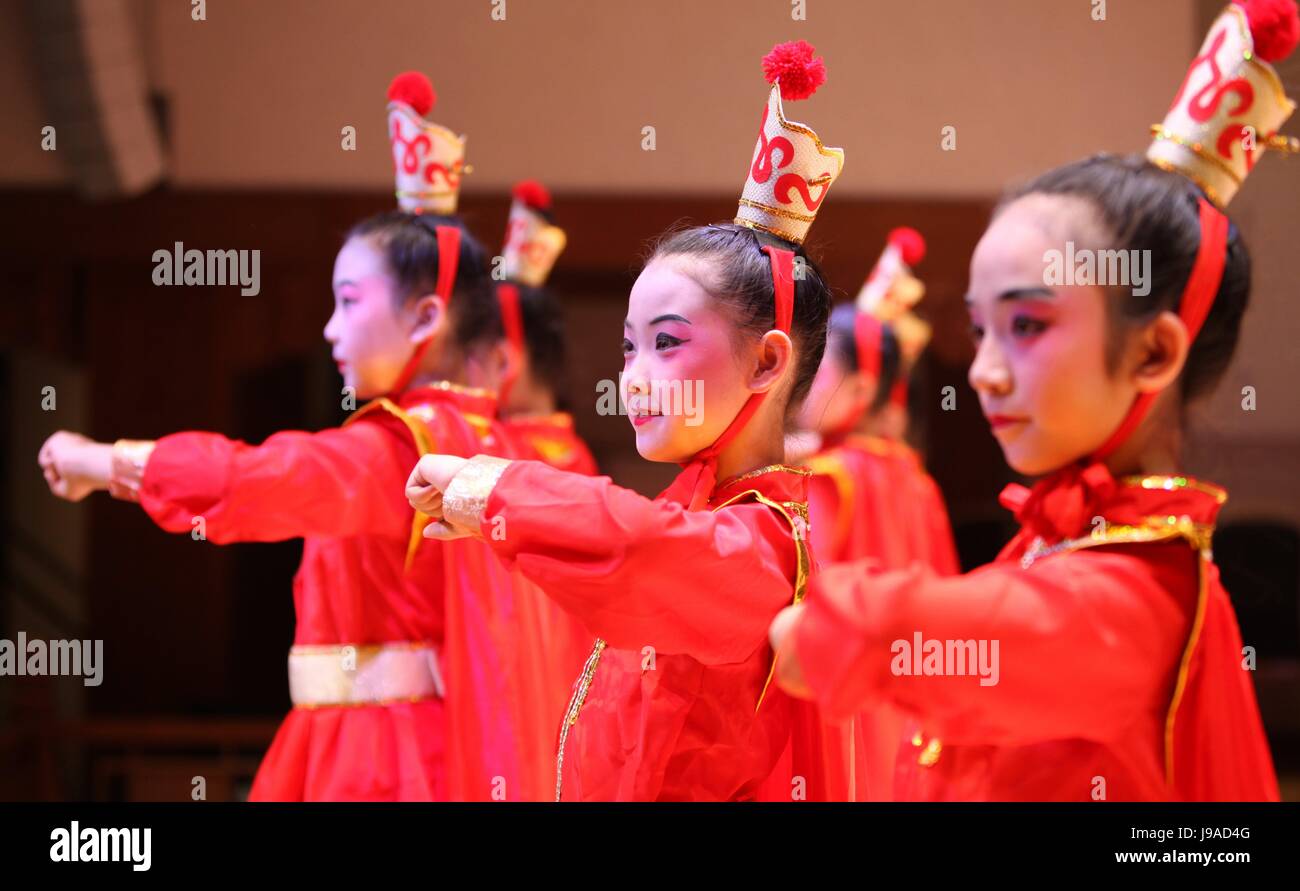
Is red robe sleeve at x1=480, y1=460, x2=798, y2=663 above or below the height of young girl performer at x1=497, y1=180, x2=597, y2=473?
below

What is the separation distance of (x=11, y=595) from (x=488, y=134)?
179 centimetres

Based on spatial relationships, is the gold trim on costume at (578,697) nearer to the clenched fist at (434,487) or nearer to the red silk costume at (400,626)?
the clenched fist at (434,487)

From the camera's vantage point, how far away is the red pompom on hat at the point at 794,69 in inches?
52.4

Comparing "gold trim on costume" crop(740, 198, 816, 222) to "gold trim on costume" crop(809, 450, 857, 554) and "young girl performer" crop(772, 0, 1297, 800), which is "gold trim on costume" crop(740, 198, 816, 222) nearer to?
"young girl performer" crop(772, 0, 1297, 800)

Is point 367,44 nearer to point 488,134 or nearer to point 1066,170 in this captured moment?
point 488,134

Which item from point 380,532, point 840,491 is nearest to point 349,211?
point 840,491

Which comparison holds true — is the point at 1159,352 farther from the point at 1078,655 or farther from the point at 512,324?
the point at 512,324

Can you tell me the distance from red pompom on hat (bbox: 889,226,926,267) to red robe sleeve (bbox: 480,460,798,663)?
2.10 metres

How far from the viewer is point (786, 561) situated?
1.27 metres

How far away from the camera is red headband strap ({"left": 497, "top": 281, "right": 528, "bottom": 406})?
2855 mm

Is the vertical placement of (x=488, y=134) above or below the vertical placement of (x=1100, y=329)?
above
